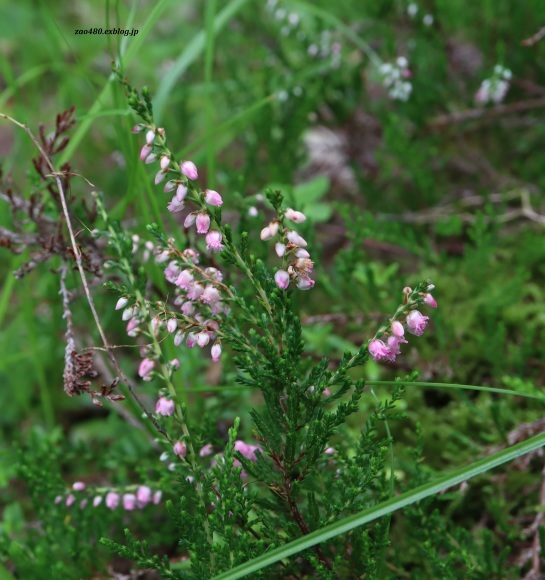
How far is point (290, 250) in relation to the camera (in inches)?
48.5

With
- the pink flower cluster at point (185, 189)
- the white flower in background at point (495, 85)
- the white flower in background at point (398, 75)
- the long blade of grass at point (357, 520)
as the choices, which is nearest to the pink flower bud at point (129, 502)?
the long blade of grass at point (357, 520)

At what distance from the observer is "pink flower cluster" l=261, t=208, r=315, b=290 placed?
1216mm

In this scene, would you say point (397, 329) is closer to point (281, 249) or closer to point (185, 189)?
point (281, 249)

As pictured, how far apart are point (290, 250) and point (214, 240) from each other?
0.50ft

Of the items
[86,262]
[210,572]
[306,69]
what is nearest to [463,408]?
[210,572]

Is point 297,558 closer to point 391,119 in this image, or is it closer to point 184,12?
point 391,119

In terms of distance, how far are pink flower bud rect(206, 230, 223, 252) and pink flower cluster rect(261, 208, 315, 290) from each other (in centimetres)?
9

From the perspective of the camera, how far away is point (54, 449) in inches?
77.7

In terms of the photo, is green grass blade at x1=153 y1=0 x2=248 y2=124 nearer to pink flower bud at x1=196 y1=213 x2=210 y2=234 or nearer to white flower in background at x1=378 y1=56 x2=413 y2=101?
white flower in background at x1=378 y1=56 x2=413 y2=101

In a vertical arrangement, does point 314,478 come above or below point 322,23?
below

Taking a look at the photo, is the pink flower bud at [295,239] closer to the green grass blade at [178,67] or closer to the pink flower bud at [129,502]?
the pink flower bud at [129,502]

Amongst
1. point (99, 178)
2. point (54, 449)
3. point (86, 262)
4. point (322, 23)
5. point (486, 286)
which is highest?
point (322, 23)

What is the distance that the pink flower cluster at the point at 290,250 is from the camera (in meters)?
1.22

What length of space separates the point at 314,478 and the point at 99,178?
2.63 m
